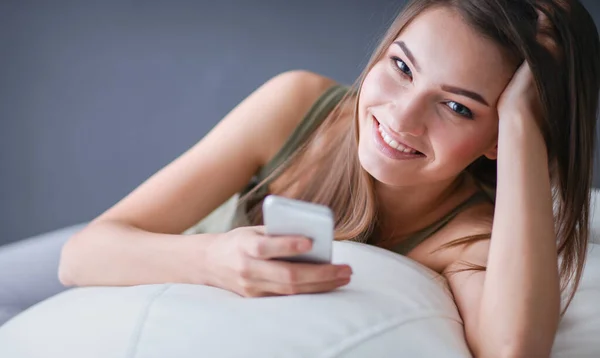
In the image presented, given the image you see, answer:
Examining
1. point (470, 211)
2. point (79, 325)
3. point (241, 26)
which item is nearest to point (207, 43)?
point (241, 26)

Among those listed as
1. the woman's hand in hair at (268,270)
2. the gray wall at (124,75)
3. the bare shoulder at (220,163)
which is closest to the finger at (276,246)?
the woman's hand in hair at (268,270)

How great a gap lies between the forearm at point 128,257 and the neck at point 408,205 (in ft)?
1.36

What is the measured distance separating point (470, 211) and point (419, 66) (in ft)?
1.27

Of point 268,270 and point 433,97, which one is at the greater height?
point 433,97

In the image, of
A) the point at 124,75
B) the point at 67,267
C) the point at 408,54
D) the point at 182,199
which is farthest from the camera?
the point at 124,75

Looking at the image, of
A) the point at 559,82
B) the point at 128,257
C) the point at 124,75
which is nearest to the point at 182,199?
the point at 128,257

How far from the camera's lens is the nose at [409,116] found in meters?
1.11

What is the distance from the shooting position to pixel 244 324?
2.84 feet

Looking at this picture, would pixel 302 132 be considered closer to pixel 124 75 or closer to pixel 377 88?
pixel 377 88

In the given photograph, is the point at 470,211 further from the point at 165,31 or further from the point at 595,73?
the point at 165,31

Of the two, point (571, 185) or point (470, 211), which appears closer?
point (571, 185)

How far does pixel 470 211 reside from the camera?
1407mm

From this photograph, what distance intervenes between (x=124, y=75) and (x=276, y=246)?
4.42 ft

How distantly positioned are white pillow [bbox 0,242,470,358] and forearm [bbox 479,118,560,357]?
0.24 feet
